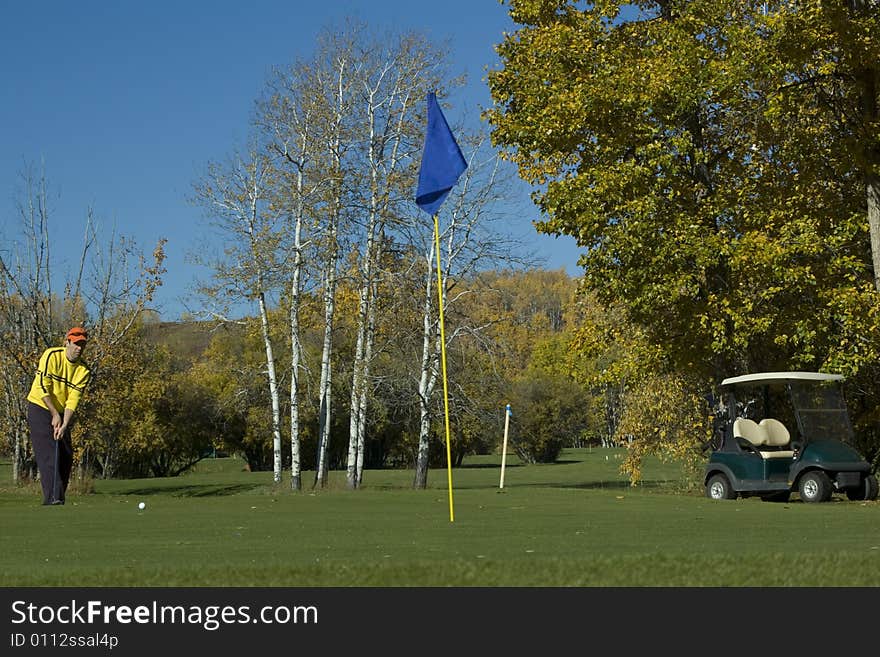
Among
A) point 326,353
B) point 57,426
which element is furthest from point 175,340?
point 57,426

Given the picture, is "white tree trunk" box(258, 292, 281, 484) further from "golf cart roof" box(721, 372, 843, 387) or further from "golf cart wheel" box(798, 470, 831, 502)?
"golf cart wheel" box(798, 470, 831, 502)

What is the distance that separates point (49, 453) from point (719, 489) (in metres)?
11.7

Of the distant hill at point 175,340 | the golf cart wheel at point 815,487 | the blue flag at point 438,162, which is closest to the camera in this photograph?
the blue flag at point 438,162

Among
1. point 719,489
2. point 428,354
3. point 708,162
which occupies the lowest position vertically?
point 719,489

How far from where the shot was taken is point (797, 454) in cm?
1980

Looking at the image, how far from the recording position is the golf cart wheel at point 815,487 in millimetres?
19125

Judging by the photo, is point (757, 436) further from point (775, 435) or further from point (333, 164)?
point (333, 164)

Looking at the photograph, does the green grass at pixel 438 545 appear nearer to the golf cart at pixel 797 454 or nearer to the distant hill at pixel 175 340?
the golf cart at pixel 797 454

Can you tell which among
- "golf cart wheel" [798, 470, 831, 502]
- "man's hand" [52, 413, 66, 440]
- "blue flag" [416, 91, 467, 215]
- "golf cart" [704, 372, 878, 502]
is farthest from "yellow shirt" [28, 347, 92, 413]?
"golf cart wheel" [798, 470, 831, 502]

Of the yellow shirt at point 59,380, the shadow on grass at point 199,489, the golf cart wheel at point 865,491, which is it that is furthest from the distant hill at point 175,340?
the yellow shirt at point 59,380

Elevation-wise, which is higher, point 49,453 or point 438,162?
point 438,162

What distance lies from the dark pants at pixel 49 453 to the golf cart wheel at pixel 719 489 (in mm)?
11125

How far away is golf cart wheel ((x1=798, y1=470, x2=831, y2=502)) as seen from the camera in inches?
753

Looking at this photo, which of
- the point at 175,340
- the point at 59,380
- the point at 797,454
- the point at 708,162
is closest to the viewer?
the point at 59,380
